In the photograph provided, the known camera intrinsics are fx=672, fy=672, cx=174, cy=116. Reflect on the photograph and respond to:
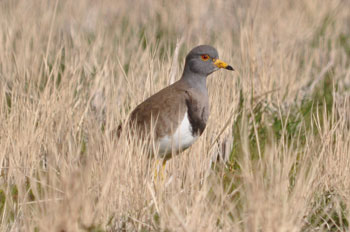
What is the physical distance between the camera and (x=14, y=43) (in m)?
5.84

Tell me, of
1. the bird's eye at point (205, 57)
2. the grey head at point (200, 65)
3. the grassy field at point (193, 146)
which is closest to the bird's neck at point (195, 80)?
the grey head at point (200, 65)

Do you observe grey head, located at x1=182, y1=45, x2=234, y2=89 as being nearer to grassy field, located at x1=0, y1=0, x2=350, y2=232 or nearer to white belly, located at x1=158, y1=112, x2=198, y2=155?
grassy field, located at x1=0, y1=0, x2=350, y2=232

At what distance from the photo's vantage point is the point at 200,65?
4062 mm

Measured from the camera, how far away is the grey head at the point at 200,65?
13.3 ft

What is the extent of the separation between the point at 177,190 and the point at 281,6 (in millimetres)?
4403

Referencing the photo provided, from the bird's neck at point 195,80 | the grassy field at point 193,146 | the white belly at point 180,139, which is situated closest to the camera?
the grassy field at point 193,146

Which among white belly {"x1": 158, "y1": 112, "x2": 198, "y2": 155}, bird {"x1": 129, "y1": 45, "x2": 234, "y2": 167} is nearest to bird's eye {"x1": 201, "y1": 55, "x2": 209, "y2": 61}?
bird {"x1": 129, "y1": 45, "x2": 234, "y2": 167}

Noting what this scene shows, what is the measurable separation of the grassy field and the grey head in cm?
27

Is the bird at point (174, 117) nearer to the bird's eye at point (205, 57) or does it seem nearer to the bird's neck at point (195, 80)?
the bird's neck at point (195, 80)

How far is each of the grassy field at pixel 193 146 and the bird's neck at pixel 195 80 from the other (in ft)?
0.85

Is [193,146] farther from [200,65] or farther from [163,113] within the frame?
[200,65]

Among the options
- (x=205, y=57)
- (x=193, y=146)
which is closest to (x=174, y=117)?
(x=193, y=146)

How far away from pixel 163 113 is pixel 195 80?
0.39 meters

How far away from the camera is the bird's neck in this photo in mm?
3990
